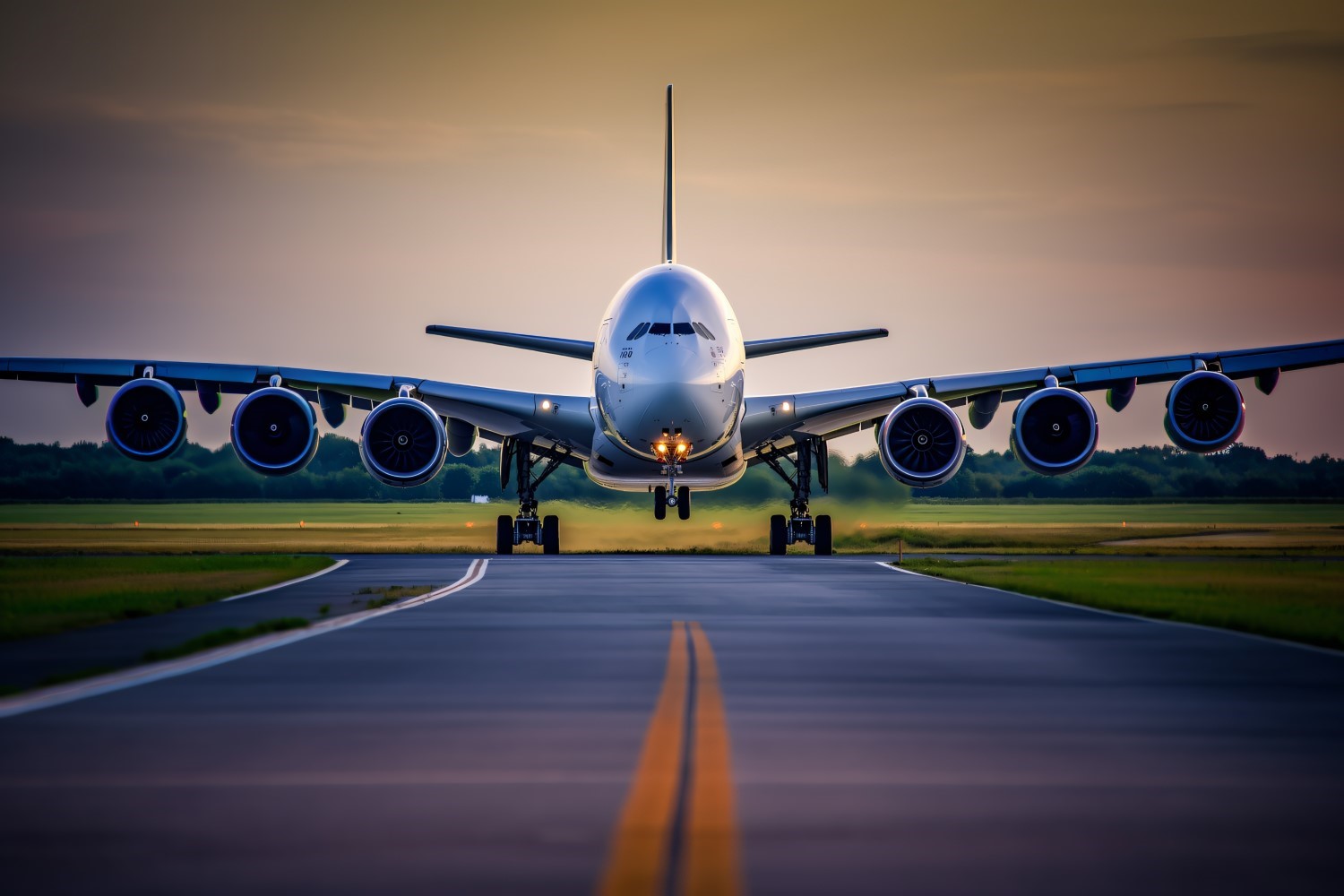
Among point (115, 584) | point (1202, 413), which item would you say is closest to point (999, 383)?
point (1202, 413)

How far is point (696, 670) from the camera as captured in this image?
39.2 ft

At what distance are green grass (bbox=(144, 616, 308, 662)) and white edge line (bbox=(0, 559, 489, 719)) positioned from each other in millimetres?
105

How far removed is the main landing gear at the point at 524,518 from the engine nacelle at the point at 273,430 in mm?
4763

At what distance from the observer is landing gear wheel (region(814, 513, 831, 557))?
38.1m

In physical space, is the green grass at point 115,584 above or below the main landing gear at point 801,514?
below

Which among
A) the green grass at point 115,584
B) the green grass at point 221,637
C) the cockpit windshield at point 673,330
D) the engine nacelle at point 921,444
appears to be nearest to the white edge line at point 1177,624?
the green grass at point 221,637

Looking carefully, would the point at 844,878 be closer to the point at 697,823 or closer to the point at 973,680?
the point at 697,823

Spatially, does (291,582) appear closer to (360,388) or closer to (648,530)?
(360,388)

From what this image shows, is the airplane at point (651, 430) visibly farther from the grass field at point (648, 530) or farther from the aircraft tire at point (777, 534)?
the grass field at point (648, 530)

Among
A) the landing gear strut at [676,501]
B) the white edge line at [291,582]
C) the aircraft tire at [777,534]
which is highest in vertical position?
the landing gear strut at [676,501]

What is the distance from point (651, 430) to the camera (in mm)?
31859

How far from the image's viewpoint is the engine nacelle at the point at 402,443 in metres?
35.3

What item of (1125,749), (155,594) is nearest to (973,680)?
(1125,749)

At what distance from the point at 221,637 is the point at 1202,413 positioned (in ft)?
86.3
